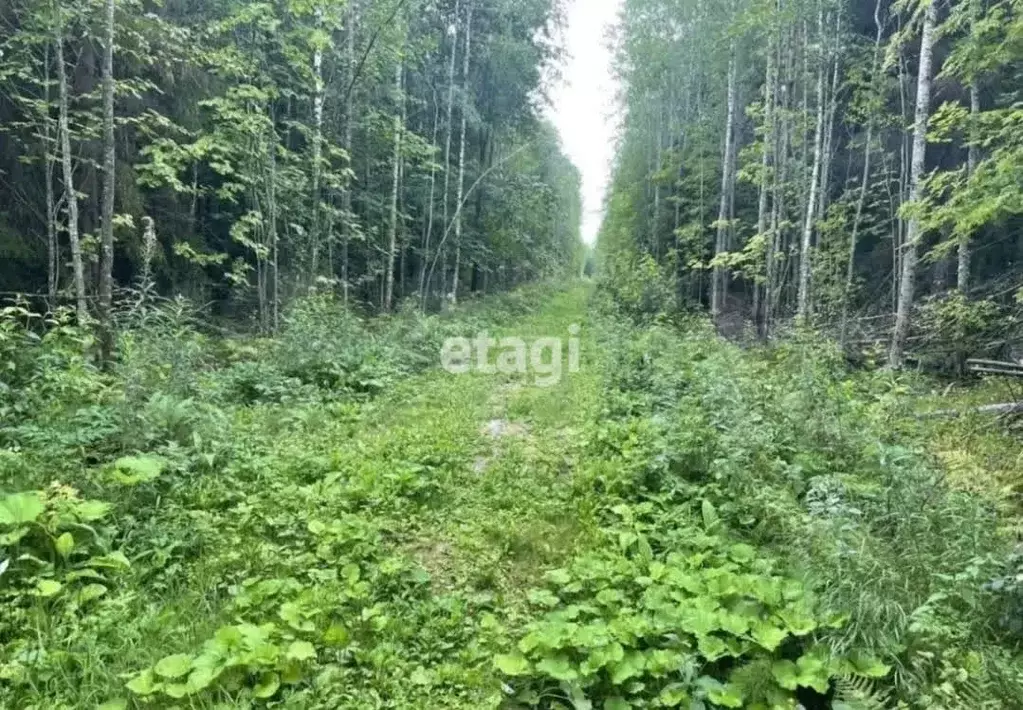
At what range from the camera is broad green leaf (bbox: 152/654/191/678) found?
249 centimetres

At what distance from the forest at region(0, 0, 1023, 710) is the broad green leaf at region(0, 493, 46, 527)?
0.09ft

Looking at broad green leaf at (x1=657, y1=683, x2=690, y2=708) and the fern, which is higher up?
the fern

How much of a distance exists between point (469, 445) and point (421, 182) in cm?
1399

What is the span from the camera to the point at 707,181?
19891 mm

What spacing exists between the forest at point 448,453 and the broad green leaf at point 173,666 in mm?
16

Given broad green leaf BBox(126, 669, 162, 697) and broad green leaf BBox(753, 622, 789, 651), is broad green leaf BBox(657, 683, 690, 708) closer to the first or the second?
broad green leaf BBox(753, 622, 789, 651)

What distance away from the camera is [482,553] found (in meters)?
3.97

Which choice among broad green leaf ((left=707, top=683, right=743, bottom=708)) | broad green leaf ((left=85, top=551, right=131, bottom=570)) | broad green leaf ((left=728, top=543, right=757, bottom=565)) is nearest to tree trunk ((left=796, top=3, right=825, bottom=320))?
broad green leaf ((left=728, top=543, right=757, bottom=565))

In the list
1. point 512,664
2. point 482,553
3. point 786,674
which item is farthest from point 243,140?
point 786,674

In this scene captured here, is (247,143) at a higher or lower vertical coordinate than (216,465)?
higher

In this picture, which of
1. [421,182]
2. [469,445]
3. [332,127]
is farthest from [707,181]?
[469,445]

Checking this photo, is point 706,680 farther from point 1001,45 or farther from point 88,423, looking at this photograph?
point 1001,45

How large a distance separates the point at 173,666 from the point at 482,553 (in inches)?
75.4

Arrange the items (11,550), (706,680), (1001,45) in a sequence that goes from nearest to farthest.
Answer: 1. (706,680)
2. (11,550)
3. (1001,45)
